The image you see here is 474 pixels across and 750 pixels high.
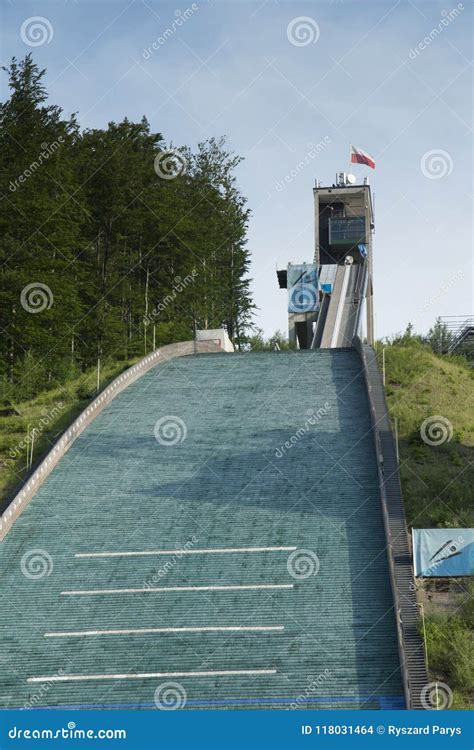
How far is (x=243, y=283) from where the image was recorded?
66.5m

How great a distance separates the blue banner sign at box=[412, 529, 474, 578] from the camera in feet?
69.7

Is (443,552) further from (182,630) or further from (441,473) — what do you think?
(441,473)

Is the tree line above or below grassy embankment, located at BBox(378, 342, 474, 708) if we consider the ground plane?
above

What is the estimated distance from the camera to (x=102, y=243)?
54344 millimetres

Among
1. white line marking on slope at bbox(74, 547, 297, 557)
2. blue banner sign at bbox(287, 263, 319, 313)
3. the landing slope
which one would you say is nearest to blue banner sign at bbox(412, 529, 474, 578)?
the landing slope

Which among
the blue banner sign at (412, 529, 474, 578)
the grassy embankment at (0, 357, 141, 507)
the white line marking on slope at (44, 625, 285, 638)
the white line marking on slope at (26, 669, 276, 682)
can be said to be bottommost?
A: the white line marking on slope at (26, 669, 276, 682)

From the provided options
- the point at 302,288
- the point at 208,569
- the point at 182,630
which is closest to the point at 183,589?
the point at 208,569

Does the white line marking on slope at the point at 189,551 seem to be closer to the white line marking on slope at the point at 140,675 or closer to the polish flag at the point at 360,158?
the white line marking on slope at the point at 140,675

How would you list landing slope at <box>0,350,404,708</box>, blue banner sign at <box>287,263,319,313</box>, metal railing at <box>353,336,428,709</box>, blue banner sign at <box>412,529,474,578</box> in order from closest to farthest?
metal railing at <box>353,336,428,709</box> → landing slope at <box>0,350,404,708</box> → blue banner sign at <box>412,529,474,578</box> → blue banner sign at <box>287,263,319,313</box>

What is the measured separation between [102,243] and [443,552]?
36.0 meters

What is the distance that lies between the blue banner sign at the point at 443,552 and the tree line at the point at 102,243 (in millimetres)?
21361

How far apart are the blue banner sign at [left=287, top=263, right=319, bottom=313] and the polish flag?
6456mm

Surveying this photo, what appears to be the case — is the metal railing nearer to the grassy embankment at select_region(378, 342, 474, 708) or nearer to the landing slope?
the landing slope

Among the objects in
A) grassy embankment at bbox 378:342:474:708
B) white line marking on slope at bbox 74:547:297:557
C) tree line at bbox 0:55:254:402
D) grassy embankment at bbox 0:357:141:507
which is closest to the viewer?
grassy embankment at bbox 378:342:474:708
